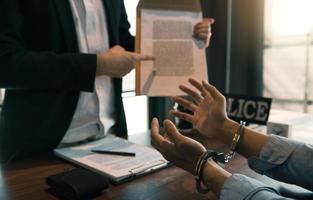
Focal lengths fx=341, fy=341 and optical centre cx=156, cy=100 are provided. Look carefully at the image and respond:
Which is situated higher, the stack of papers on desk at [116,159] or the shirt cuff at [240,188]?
the shirt cuff at [240,188]

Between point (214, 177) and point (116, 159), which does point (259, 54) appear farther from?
point (214, 177)

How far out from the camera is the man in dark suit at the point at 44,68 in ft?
3.22

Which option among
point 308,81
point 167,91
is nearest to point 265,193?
point 167,91

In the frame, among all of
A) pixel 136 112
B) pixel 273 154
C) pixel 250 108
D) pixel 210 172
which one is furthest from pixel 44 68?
pixel 136 112

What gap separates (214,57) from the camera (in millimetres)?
2531

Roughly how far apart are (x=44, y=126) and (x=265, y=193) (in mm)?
720

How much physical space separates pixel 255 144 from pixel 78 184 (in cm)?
48

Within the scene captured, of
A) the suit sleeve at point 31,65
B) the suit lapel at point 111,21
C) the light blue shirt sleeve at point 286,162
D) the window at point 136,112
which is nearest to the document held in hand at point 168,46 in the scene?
the suit lapel at point 111,21

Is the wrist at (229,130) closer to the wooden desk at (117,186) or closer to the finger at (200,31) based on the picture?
the wooden desk at (117,186)

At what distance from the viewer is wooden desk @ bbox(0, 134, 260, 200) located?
0.80 metres

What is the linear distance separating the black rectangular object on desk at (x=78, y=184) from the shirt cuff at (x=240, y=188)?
29 cm

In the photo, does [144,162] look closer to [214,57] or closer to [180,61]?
[180,61]

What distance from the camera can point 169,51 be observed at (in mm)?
1217

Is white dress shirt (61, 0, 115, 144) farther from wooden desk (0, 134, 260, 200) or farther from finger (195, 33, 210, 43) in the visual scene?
finger (195, 33, 210, 43)
